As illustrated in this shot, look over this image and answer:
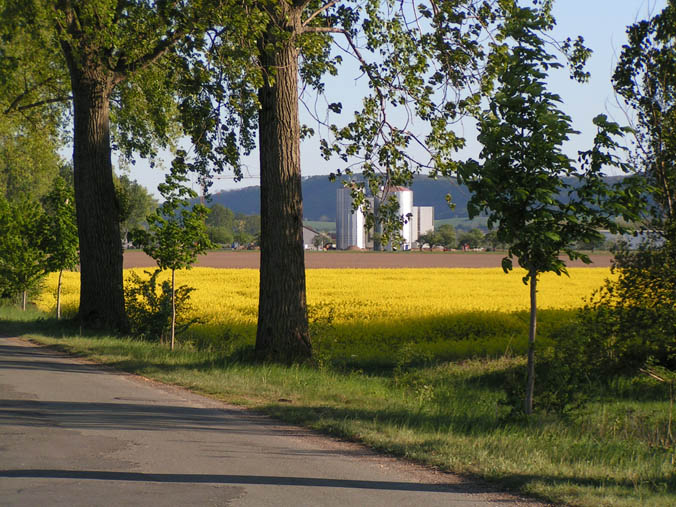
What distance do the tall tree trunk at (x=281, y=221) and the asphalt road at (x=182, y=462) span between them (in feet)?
13.6

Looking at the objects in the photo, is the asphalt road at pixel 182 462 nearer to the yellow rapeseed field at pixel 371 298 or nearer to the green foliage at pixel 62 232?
the yellow rapeseed field at pixel 371 298

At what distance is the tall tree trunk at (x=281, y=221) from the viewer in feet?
50.6

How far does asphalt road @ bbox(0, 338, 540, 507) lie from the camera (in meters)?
6.39

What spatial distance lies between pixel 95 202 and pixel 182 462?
49.4ft

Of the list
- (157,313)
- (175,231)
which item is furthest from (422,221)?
(175,231)

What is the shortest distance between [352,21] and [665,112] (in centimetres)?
662

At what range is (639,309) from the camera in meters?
16.2

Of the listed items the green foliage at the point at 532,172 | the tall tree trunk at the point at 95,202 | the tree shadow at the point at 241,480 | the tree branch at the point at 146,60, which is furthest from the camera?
the tall tree trunk at the point at 95,202

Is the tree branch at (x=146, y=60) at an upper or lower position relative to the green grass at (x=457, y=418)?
upper

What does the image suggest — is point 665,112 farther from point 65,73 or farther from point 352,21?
point 65,73

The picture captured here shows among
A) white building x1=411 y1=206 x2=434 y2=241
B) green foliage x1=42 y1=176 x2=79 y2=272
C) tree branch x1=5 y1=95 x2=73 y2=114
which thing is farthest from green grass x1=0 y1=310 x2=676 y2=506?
white building x1=411 y1=206 x2=434 y2=241

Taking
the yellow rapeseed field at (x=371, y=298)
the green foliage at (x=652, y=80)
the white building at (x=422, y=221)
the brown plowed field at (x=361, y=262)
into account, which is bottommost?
the yellow rapeseed field at (x=371, y=298)

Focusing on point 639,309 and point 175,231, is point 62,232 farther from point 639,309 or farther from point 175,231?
point 639,309

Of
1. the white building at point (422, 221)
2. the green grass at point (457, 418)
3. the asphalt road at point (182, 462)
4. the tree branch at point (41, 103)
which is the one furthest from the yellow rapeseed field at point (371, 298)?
the white building at point (422, 221)
